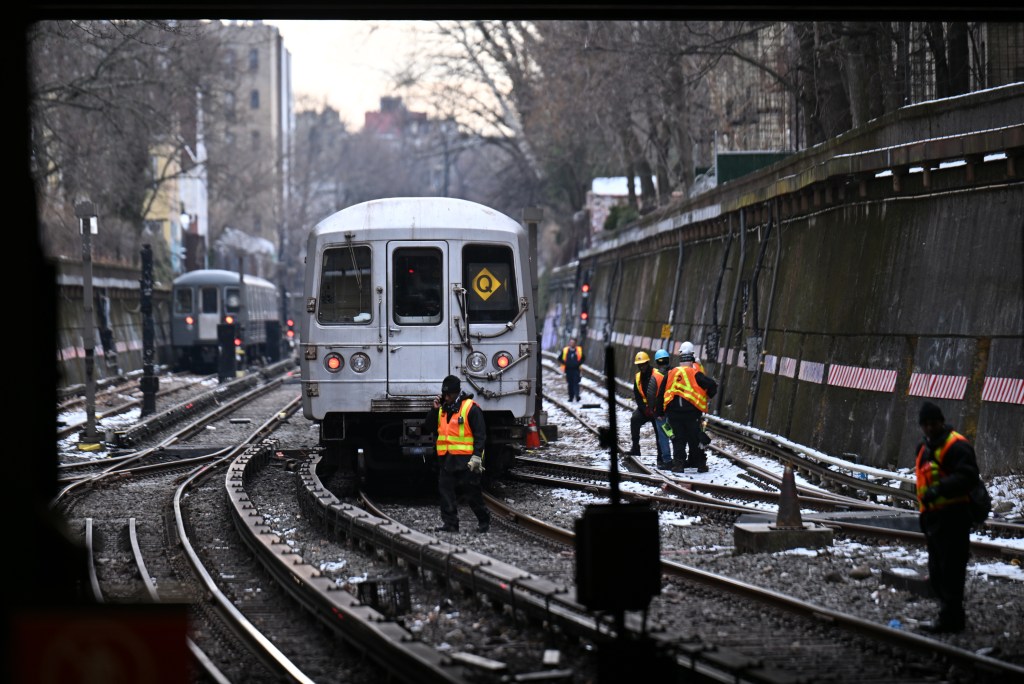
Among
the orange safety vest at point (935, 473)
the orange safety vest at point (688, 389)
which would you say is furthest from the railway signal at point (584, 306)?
the orange safety vest at point (935, 473)

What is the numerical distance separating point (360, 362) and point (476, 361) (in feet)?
4.40

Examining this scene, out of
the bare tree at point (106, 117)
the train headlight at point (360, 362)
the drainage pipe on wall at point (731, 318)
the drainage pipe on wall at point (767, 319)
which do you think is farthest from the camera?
the bare tree at point (106, 117)

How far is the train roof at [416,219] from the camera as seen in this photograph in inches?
674

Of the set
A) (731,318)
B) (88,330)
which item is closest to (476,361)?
(88,330)

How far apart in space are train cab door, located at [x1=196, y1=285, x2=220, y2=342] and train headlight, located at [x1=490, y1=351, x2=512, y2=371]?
3308 centimetres

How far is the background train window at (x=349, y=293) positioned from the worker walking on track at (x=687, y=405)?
16.4 ft

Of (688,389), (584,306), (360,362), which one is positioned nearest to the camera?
(360,362)

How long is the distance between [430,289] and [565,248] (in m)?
55.4

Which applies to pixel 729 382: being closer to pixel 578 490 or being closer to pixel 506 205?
pixel 578 490

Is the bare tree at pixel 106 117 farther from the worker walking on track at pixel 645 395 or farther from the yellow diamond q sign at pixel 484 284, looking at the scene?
the yellow diamond q sign at pixel 484 284

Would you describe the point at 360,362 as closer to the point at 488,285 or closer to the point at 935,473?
the point at 488,285

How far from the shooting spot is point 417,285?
56.3ft

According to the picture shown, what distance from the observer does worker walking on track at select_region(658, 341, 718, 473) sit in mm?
19844

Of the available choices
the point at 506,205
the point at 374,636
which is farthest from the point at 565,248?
the point at 374,636
